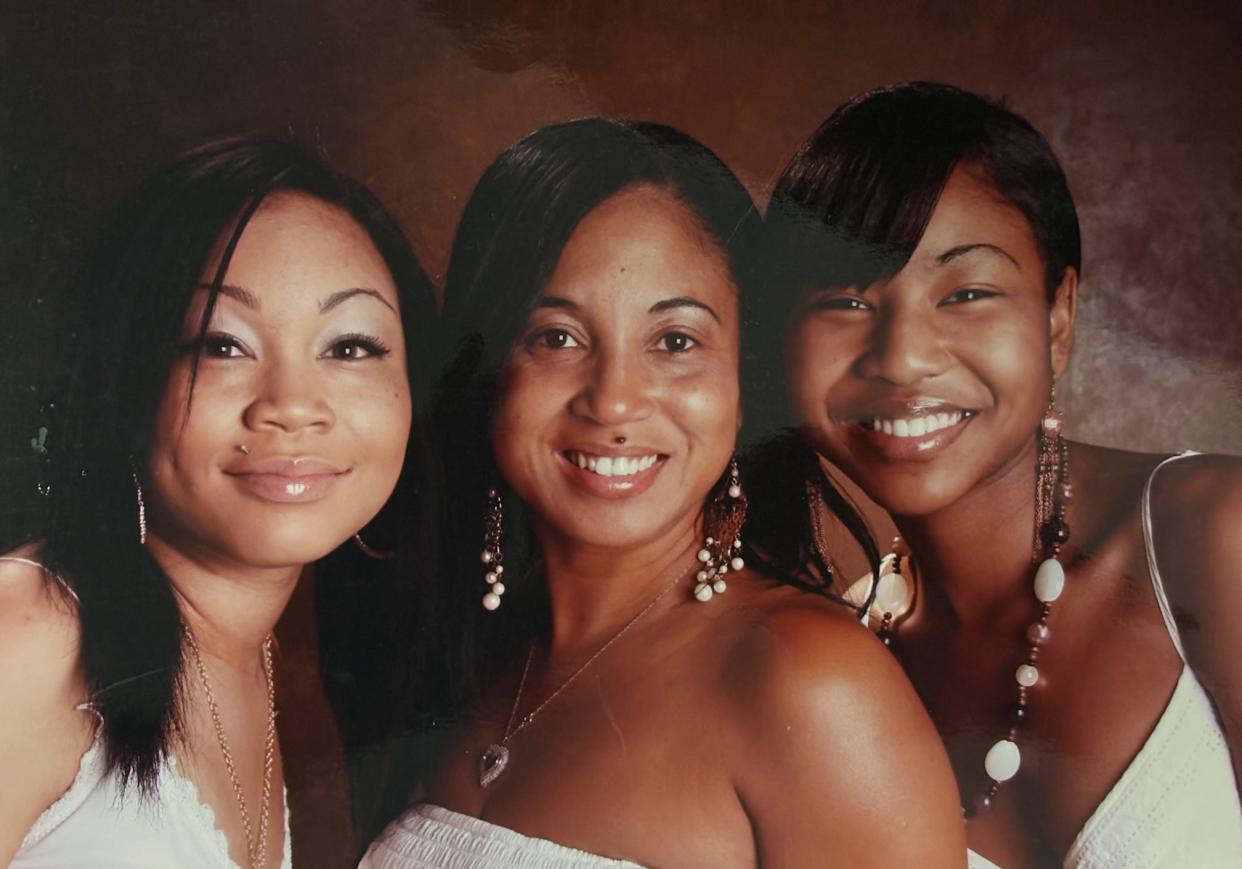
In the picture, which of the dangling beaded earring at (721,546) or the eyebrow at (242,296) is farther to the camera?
the dangling beaded earring at (721,546)

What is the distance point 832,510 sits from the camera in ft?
3.57

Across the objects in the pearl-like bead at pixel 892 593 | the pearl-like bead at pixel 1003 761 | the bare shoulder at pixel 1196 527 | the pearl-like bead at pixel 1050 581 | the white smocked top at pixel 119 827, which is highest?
the bare shoulder at pixel 1196 527

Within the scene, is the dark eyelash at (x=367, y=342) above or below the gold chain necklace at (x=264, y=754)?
above

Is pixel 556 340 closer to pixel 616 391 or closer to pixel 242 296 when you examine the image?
pixel 616 391

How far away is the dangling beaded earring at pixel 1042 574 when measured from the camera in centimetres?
108

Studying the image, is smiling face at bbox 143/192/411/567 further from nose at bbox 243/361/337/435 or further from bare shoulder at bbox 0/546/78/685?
bare shoulder at bbox 0/546/78/685

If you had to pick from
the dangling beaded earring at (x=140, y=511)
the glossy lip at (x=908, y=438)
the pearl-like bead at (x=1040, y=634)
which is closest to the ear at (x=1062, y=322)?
the glossy lip at (x=908, y=438)

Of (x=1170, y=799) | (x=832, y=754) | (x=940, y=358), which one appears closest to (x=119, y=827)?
(x=832, y=754)

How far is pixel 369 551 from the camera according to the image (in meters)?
1.06

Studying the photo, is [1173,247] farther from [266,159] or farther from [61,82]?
[61,82]

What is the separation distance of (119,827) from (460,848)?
303 mm

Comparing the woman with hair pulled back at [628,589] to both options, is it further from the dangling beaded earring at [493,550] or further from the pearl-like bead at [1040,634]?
the pearl-like bead at [1040,634]

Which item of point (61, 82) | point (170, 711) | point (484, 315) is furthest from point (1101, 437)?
point (61, 82)

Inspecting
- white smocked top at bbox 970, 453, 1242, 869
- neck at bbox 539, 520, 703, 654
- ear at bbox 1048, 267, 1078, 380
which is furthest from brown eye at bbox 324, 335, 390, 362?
white smocked top at bbox 970, 453, 1242, 869
